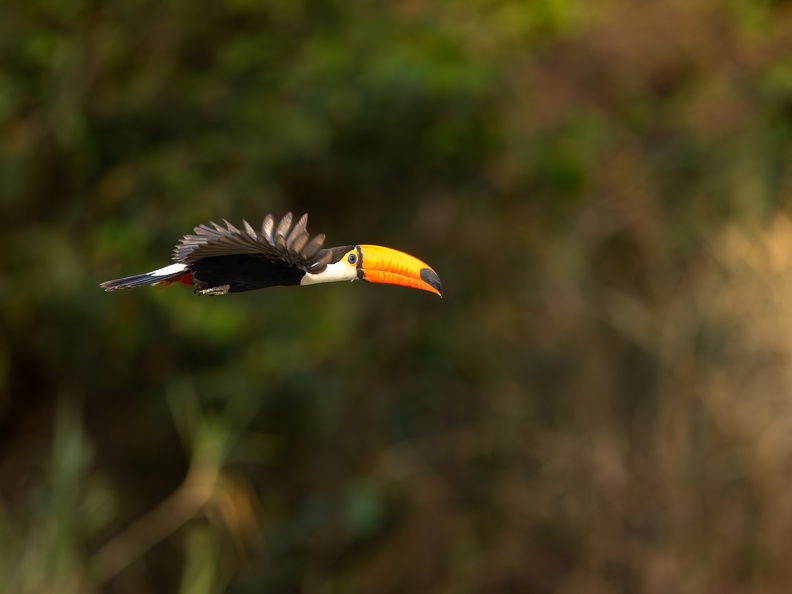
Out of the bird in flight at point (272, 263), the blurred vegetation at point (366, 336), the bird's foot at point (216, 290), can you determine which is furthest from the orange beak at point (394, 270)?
the blurred vegetation at point (366, 336)

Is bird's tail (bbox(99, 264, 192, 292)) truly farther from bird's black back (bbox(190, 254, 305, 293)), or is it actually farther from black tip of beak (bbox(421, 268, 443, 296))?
black tip of beak (bbox(421, 268, 443, 296))

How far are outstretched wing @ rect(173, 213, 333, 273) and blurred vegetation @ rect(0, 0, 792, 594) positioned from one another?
441cm

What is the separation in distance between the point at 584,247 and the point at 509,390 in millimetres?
1771

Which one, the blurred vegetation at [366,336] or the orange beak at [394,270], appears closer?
the orange beak at [394,270]

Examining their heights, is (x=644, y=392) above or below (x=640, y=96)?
below

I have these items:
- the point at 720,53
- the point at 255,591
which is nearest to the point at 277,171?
the point at 255,591

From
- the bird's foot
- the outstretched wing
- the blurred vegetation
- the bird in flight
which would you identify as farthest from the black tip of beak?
the blurred vegetation

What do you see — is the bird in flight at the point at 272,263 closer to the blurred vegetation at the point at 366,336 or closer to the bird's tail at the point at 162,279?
the bird's tail at the point at 162,279

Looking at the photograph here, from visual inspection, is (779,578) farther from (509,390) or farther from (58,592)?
(58,592)

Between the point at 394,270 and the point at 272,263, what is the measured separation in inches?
6.1

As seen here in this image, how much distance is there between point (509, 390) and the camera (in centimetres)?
855

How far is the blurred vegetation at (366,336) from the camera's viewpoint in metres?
7.02

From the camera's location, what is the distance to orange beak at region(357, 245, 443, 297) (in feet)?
4.93

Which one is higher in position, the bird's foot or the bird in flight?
the bird in flight
